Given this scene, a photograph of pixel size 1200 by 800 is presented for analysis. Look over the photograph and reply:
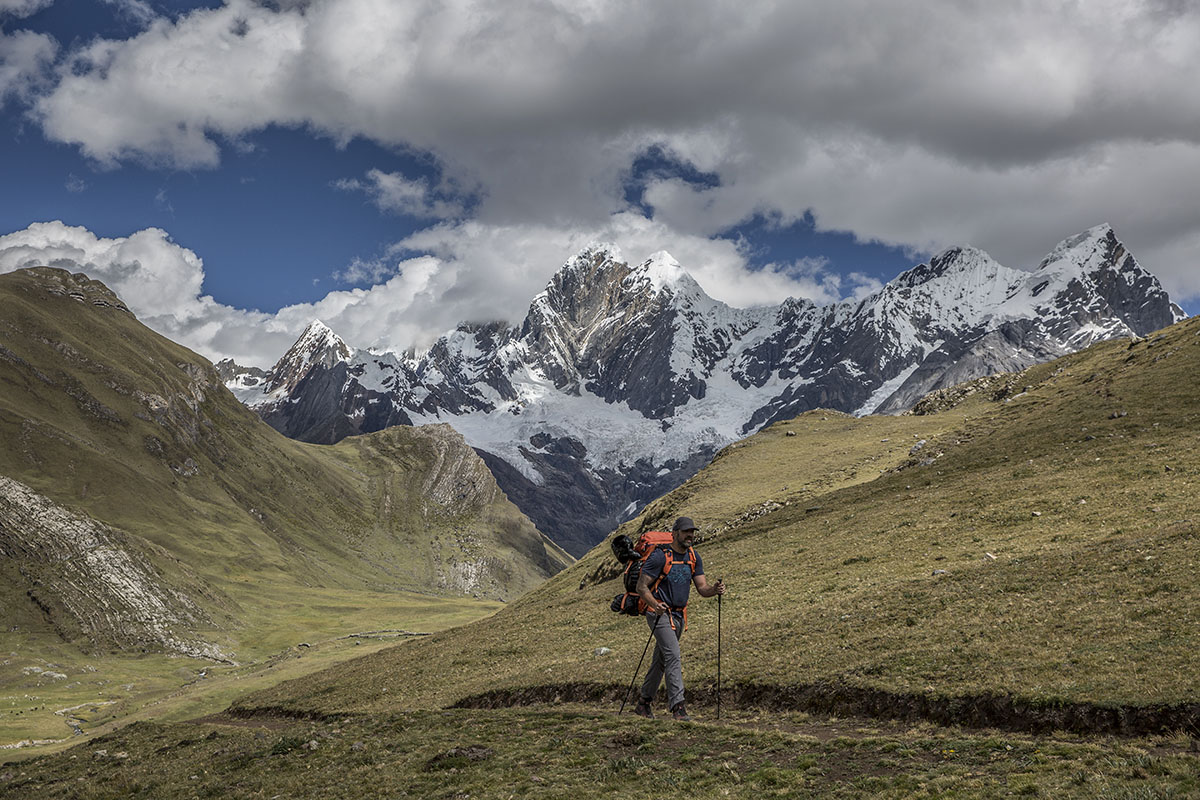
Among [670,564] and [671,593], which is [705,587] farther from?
[670,564]

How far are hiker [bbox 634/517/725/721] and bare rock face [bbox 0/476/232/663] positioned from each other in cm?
15289

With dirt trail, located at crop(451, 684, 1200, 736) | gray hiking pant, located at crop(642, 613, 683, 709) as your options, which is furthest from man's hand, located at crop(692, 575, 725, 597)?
dirt trail, located at crop(451, 684, 1200, 736)

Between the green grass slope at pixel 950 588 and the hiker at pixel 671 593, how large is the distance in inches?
189

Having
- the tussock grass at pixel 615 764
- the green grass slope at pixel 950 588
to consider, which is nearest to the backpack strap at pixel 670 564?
the tussock grass at pixel 615 764

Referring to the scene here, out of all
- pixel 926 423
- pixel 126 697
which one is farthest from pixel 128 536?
pixel 926 423

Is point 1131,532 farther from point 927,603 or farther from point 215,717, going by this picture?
point 215,717

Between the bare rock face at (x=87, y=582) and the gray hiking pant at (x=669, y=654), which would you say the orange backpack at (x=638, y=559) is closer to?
the gray hiking pant at (x=669, y=654)

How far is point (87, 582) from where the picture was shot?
162 metres

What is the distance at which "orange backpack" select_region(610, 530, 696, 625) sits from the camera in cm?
2325

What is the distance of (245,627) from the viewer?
18675 centimetres

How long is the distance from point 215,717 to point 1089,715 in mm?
50461

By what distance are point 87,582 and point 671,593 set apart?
174 meters

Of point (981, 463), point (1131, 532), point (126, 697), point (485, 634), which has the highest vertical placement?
point (981, 463)

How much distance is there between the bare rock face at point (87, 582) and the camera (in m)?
156
